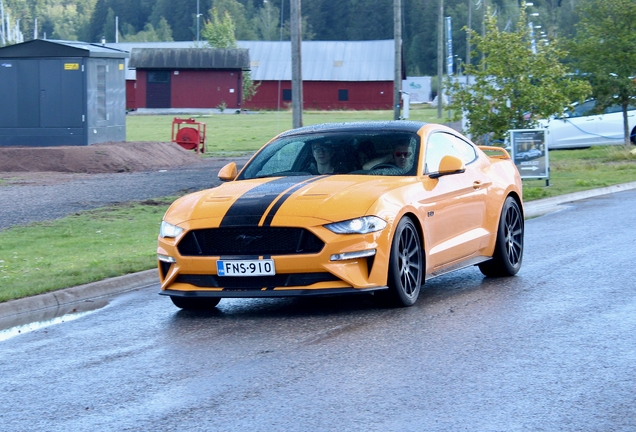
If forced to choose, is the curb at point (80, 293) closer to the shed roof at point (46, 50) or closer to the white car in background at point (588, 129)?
the shed roof at point (46, 50)

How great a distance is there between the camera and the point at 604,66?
1137 inches

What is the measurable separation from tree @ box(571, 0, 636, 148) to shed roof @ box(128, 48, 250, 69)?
2270 inches

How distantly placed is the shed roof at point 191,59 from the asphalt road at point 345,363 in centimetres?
7723

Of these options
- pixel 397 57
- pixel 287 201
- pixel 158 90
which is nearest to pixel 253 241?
pixel 287 201

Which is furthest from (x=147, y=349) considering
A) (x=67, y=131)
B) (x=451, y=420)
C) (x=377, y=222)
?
(x=67, y=131)

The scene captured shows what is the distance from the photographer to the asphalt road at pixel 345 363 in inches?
223

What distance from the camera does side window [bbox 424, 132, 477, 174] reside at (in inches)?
377

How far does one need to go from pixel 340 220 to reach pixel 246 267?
794mm

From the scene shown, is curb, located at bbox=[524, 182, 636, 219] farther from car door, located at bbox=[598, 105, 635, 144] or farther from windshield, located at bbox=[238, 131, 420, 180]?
car door, located at bbox=[598, 105, 635, 144]

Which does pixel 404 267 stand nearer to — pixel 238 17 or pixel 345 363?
pixel 345 363

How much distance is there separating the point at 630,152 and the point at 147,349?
23.0 m

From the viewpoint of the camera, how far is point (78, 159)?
2689 centimetres

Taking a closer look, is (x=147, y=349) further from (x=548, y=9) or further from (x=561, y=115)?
(x=548, y=9)

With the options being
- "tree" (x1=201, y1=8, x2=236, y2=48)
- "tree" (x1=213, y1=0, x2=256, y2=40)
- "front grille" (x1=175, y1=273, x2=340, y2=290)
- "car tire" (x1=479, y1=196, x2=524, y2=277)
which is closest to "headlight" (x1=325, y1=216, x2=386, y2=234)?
"front grille" (x1=175, y1=273, x2=340, y2=290)
